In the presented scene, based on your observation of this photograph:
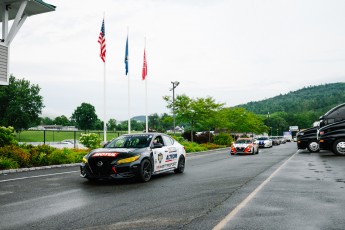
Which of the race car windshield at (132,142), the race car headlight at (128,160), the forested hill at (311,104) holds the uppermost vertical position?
the forested hill at (311,104)

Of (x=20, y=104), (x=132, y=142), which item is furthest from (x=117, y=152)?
(x=20, y=104)

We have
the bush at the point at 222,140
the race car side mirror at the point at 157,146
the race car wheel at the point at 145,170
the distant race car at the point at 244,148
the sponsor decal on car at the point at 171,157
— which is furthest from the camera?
the bush at the point at 222,140

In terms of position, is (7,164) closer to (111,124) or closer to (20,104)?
(20,104)

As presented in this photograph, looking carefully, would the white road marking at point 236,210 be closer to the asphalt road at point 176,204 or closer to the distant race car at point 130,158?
the asphalt road at point 176,204

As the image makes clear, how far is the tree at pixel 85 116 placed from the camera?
126 meters

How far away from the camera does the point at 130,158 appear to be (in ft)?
33.7

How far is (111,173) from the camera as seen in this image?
33.0 ft

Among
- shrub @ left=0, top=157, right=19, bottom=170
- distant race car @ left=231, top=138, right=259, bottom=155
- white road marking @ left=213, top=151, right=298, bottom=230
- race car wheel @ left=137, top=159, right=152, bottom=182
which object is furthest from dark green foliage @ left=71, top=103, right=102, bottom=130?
white road marking @ left=213, top=151, right=298, bottom=230

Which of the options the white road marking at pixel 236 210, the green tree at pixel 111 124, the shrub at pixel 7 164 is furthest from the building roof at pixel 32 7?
the green tree at pixel 111 124

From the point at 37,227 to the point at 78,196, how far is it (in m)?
2.94

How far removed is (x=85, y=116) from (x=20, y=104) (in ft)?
148

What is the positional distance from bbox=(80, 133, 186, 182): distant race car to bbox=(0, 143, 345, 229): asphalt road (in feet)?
1.10

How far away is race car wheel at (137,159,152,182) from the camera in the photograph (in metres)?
10.4

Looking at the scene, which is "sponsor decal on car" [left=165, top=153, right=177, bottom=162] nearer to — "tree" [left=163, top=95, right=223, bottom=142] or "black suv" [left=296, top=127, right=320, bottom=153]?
"black suv" [left=296, top=127, right=320, bottom=153]
